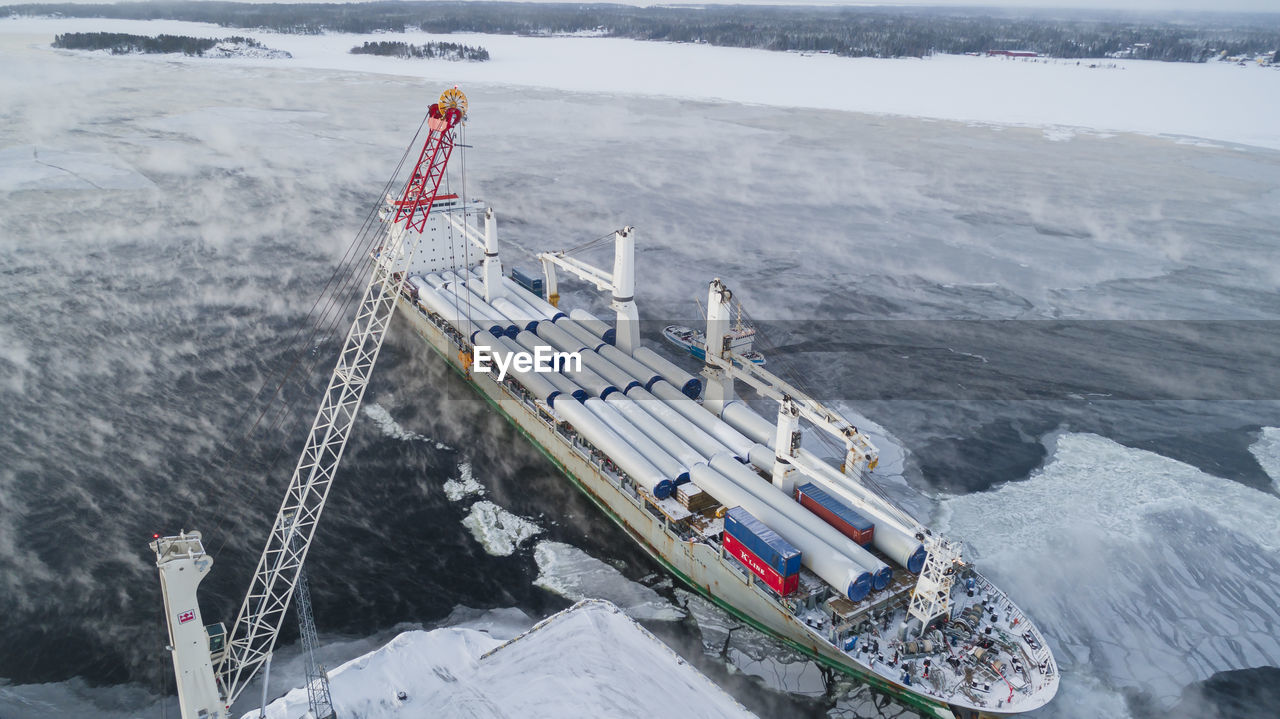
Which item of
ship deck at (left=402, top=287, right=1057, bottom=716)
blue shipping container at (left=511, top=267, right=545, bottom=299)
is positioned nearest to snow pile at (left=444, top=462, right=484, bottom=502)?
ship deck at (left=402, top=287, right=1057, bottom=716)

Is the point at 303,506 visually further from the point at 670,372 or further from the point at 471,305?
the point at 471,305

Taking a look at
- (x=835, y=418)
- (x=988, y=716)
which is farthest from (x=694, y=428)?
(x=988, y=716)

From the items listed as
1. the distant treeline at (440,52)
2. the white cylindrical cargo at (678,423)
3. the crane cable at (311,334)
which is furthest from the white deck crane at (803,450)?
the distant treeline at (440,52)

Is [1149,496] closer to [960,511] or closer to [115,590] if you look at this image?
[960,511]

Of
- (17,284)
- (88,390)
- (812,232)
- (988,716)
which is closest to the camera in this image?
(988,716)

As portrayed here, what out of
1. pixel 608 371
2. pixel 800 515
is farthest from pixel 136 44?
pixel 800 515

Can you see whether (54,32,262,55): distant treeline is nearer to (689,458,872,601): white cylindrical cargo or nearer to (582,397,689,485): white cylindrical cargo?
(582,397,689,485): white cylindrical cargo
